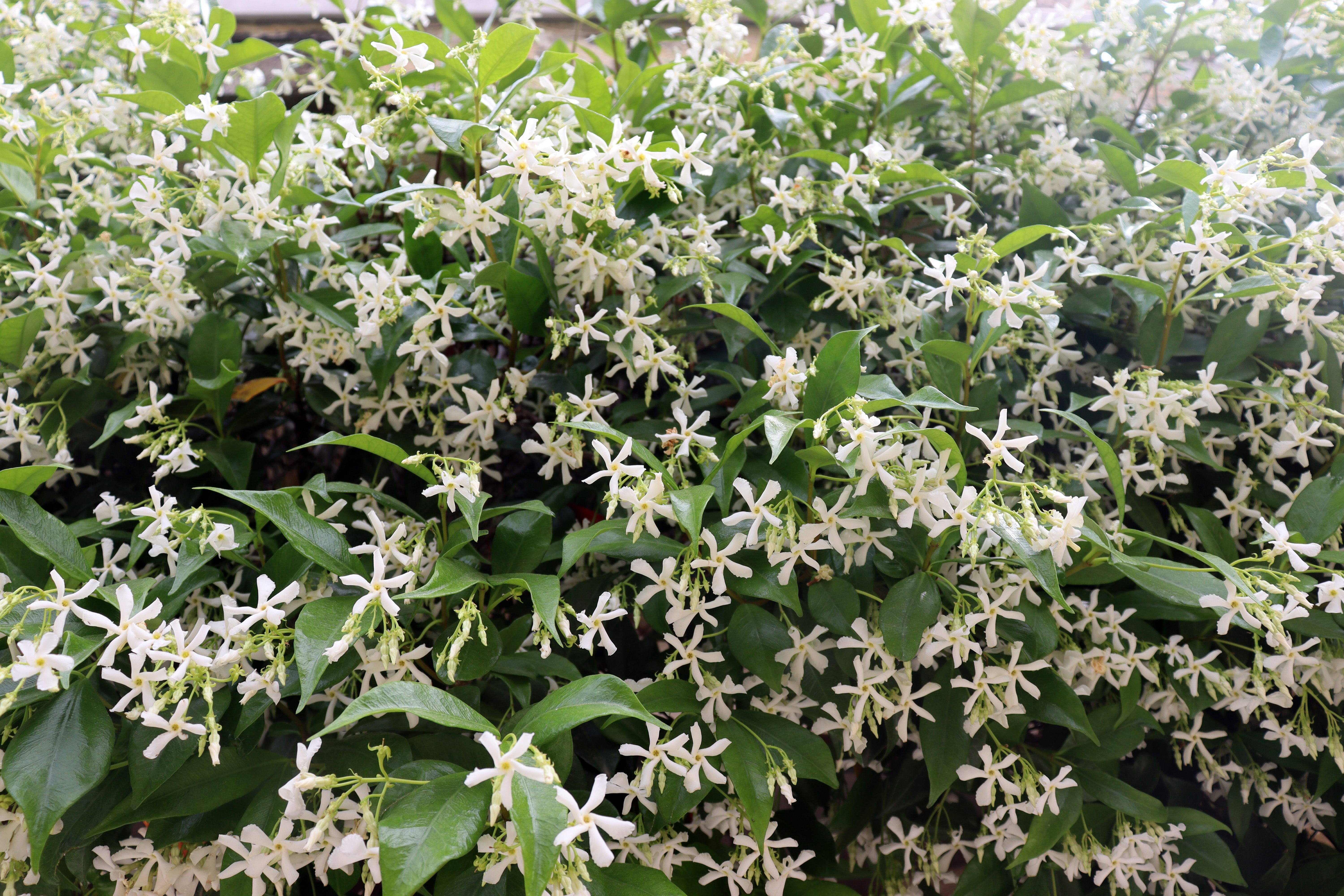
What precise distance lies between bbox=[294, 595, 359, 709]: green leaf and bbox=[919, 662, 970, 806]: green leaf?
1.89 feet

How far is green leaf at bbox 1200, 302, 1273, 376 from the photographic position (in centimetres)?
95

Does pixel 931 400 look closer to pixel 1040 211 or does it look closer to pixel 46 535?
pixel 1040 211

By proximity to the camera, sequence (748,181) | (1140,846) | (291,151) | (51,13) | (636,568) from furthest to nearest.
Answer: (51,13) → (748,181) → (291,151) → (1140,846) → (636,568)

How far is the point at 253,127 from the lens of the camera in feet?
2.99

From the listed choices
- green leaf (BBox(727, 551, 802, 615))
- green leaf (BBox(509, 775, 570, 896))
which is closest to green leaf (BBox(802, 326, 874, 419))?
green leaf (BBox(727, 551, 802, 615))

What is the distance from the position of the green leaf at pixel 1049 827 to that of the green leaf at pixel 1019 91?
90 cm

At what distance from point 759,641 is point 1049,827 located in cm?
37

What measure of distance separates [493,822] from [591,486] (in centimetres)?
46

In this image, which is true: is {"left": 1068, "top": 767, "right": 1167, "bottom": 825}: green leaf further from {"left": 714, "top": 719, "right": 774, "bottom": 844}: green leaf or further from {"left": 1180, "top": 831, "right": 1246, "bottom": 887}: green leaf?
{"left": 714, "top": 719, "right": 774, "bottom": 844}: green leaf

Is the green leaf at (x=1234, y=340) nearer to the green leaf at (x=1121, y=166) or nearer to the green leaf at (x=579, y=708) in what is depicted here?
the green leaf at (x=1121, y=166)

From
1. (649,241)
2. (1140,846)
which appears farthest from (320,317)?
(1140,846)

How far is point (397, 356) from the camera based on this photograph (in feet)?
3.03

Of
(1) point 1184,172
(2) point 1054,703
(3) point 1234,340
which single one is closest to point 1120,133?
(1) point 1184,172

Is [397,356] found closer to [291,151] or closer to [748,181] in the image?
[291,151]
